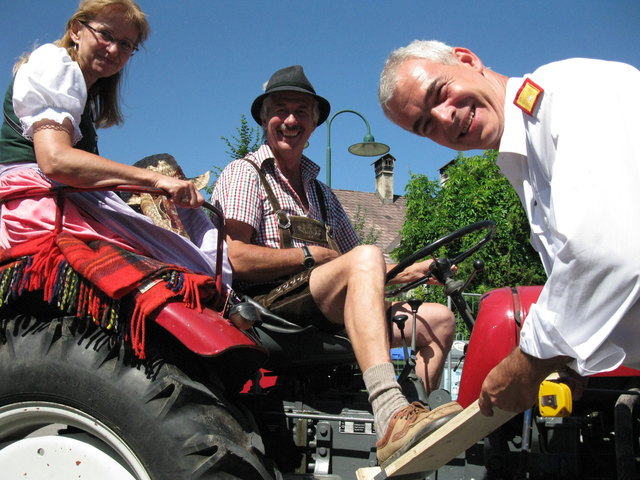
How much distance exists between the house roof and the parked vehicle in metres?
21.8

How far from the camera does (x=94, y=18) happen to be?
87.7 inches

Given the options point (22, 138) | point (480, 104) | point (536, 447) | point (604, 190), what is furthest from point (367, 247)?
point (22, 138)

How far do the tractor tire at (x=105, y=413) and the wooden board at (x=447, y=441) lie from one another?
0.40 m

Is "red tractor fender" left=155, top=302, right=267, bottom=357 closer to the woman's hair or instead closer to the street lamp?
the woman's hair

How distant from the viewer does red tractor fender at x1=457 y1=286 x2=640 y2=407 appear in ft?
6.39

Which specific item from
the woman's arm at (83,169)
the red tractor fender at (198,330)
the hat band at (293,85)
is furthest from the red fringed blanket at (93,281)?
the hat band at (293,85)

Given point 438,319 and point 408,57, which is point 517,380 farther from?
point 438,319

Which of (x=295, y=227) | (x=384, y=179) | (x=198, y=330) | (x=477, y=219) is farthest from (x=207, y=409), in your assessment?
(x=384, y=179)

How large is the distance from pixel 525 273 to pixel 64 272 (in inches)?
415

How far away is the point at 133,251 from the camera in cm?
202

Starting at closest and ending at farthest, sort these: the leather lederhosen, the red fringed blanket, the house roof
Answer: the red fringed blanket < the leather lederhosen < the house roof

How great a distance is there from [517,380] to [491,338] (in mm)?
627

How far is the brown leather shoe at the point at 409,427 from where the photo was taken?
1.64m

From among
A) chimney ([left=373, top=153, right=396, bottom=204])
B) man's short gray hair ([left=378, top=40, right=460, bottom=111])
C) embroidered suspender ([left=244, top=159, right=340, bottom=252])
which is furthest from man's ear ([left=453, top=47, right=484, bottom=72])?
chimney ([left=373, top=153, right=396, bottom=204])
